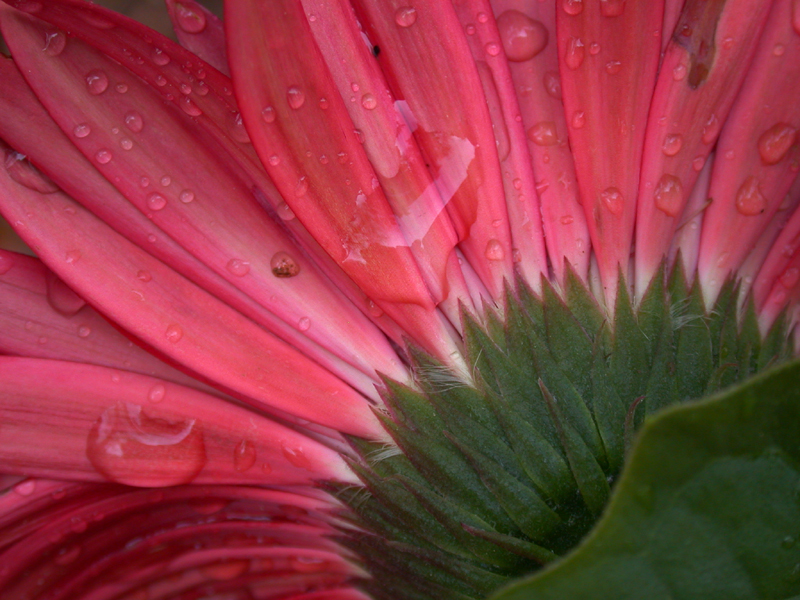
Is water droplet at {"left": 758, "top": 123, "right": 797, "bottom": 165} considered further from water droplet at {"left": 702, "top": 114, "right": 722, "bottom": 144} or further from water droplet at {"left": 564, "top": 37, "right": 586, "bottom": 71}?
water droplet at {"left": 564, "top": 37, "right": 586, "bottom": 71}

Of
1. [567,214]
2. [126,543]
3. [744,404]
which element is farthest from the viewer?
[126,543]

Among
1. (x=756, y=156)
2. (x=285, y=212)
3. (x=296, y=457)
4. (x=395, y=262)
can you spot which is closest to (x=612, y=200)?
(x=756, y=156)

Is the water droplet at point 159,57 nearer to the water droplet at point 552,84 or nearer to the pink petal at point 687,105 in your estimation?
the water droplet at point 552,84

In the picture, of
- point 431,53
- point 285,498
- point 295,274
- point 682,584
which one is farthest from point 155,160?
point 682,584

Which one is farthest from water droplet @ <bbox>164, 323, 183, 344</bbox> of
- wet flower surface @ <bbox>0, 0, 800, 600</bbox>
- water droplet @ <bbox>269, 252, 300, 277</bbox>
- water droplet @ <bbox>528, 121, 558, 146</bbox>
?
water droplet @ <bbox>528, 121, 558, 146</bbox>

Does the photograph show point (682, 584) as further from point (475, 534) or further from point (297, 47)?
point (297, 47)

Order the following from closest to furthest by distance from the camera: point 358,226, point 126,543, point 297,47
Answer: point 297,47 → point 358,226 → point 126,543

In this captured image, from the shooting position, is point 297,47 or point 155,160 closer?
point 297,47

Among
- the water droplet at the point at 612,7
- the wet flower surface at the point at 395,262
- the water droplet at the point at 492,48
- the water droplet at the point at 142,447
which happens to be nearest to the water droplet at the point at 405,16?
the wet flower surface at the point at 395,262
